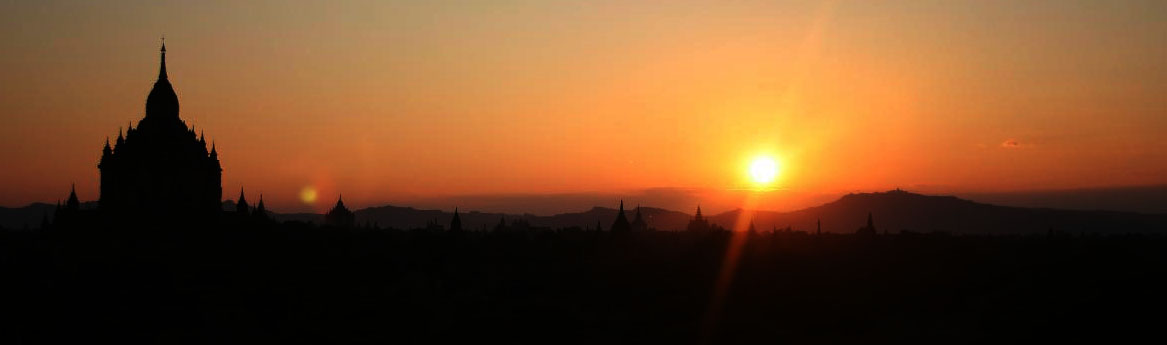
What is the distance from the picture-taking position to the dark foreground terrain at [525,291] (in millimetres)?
99812

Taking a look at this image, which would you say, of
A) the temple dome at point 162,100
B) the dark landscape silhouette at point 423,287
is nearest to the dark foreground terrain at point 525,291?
the dark landscape silhouette at point 423,287

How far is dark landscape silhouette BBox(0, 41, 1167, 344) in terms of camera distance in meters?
100

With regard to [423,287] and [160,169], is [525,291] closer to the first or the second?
[423,287]

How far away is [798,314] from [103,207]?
70252 millimetres

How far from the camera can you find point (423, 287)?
126 m

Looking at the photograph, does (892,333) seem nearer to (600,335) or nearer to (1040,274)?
(600,335)

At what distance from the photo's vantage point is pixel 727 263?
160 m

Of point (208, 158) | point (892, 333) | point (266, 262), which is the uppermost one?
A: point (208, 158)

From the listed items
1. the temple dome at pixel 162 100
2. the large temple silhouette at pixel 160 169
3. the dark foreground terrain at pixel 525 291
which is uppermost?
the temple dome at pixel 162 100

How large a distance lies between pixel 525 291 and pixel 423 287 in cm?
1183

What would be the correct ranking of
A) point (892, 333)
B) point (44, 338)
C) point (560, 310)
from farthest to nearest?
point (560, 310) < point (892, 333) < point (44, 338)

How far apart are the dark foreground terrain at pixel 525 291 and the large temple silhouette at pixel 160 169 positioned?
10.1 feet

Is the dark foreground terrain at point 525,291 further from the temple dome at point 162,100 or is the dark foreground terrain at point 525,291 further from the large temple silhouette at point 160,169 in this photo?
the temple dome at point 162,100

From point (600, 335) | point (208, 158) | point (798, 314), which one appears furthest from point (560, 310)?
point (208, 158)
